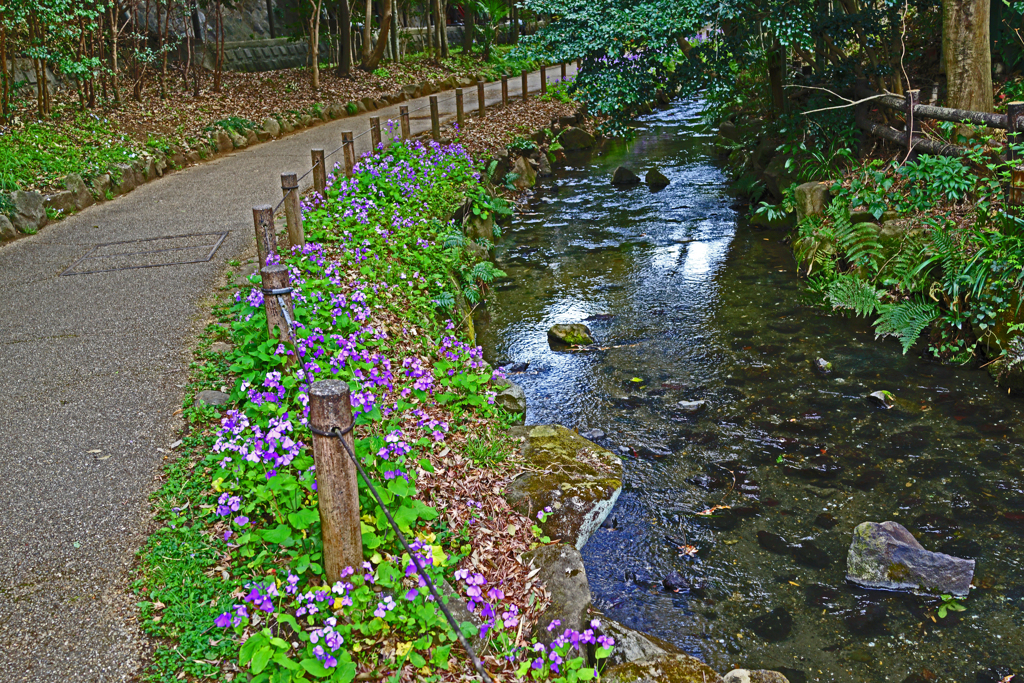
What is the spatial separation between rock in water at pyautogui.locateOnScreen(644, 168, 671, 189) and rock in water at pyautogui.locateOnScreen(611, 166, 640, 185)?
0.24m

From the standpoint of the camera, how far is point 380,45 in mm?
21406

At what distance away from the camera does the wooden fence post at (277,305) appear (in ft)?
15.6

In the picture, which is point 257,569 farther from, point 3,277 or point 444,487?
point 3,277

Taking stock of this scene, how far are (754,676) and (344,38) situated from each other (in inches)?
791

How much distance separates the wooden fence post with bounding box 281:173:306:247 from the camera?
6.86m

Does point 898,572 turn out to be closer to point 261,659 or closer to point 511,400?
point 511,400

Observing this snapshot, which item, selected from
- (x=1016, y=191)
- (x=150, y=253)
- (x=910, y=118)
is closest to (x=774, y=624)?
(x=1016, y=191)

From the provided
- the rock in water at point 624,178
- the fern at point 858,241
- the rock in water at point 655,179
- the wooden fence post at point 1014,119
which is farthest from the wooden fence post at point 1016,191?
the rock in water at point 624,178

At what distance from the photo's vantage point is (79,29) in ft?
40.8

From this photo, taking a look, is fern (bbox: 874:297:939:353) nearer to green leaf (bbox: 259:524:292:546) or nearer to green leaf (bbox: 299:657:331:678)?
green leaf (bbox: 259:524:292:546)

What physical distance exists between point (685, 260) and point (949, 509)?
606 cm

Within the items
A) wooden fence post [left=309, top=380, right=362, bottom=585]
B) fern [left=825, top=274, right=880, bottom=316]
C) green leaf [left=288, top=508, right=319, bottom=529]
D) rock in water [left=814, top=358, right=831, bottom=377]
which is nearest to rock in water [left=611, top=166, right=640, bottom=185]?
fern [left=825, top=274, right=880, bottom=316]

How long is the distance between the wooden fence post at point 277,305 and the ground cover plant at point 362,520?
0.11 meters

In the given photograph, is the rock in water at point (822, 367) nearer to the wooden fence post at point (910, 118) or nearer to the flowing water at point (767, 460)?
the flowing water at point (767, 460)
